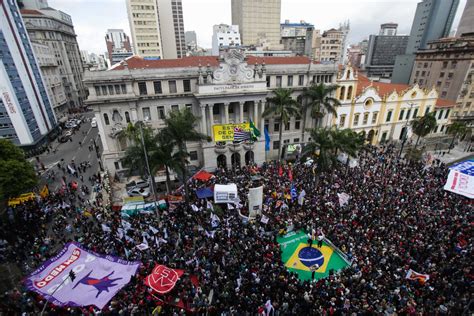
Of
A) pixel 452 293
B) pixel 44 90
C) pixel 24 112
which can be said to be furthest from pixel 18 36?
pixel 452 293

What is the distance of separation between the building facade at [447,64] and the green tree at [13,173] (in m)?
68.7

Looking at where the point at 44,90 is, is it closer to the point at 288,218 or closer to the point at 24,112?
the point at 24,112

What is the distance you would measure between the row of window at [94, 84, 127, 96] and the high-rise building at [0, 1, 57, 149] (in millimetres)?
23047

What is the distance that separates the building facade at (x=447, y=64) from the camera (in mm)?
49281

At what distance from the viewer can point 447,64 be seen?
52469 millimetres

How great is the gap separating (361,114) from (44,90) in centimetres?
6819

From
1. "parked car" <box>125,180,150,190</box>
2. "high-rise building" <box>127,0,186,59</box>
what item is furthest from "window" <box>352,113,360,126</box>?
"high-rise building" <box>127,0,186,59</box>

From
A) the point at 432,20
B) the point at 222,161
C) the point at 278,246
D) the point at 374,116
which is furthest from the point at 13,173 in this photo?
the point at 432,20

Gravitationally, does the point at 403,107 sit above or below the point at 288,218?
above

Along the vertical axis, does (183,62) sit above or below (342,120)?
above

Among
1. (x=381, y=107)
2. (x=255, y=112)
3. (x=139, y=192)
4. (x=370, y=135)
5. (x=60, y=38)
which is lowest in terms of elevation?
(x=139, y=192)

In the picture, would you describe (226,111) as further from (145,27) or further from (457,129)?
(145,27)

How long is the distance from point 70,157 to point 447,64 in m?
79.4

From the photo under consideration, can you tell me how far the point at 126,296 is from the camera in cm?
1519
